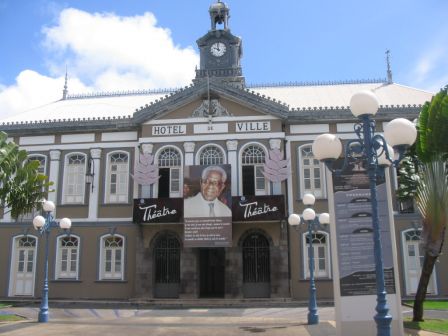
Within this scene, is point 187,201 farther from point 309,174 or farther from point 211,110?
point 309,174

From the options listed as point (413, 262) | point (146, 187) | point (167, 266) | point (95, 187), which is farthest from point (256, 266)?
point (95, 187)

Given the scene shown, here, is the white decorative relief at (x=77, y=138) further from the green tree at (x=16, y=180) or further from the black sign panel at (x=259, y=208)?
the black sign panel at (x=259, y=208)

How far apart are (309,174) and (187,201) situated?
19.1 feet

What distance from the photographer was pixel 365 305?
11.5 meters

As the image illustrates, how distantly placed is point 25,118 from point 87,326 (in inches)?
608

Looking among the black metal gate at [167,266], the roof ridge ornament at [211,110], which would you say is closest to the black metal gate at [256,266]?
the black metal gate at [167,266]

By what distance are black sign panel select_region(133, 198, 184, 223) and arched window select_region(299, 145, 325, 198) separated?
18.6ft

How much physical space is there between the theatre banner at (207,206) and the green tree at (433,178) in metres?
9.02

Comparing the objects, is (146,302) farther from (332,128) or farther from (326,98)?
(326,98)

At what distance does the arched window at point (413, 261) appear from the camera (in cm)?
2080

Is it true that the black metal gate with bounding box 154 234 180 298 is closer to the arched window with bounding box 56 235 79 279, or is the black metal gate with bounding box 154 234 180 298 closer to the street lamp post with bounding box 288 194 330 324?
the arched window with bounding box 56 235 79 279

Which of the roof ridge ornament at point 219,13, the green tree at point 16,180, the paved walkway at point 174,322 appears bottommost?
the paved walkway at point 174,322

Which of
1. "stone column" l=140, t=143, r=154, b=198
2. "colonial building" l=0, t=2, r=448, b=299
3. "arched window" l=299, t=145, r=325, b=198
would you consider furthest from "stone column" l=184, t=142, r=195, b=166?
"arched window" l=299, t=145, r=325, b=198

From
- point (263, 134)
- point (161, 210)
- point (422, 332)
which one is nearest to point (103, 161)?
point (161, 210)
